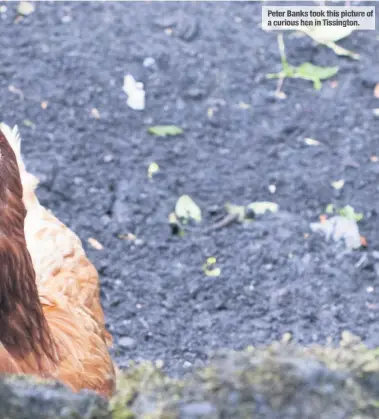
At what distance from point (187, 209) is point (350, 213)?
813 millimetres

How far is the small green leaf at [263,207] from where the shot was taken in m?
3.39

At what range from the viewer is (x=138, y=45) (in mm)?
4129

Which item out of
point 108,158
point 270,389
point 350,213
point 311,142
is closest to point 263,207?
point 350,213

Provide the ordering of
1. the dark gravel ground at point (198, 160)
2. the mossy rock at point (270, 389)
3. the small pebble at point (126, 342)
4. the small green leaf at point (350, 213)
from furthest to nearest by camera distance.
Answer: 1. the small green leaf at point (350, 213)
2. the dark gravel ground at point (198, 160)
3. the small pebble at point (126, 342)
4. the mossy rock at point (270, 389)

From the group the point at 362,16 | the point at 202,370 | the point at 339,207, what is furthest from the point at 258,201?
the point at 202,370

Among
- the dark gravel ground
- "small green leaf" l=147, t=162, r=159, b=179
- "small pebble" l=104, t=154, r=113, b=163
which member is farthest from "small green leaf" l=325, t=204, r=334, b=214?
"small pebble" l=104, t=154, r=113, b=163

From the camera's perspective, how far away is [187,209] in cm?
338

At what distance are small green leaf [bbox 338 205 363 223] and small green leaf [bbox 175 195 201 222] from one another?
715mm

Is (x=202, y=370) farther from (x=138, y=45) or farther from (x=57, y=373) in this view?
(x=138, y=45)

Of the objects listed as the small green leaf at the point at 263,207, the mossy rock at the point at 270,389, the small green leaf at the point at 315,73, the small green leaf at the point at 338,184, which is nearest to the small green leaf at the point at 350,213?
the small green leaf at the point at 338,184

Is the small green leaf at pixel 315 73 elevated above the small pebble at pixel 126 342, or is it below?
above

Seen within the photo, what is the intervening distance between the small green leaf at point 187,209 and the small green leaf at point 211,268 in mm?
255

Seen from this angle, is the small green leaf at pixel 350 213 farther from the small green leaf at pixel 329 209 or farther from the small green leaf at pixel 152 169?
the small green leaf at pixel 152 169

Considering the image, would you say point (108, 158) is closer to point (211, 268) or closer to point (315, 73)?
point (211, 268)
